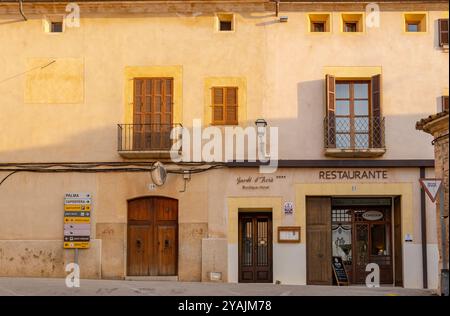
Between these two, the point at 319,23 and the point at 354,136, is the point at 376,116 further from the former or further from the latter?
the point at 319,23

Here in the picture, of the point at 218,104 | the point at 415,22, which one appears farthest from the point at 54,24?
the point at 415,22

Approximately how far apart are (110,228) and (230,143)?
4.16 metres

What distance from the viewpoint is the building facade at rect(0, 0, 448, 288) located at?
67.5 ft

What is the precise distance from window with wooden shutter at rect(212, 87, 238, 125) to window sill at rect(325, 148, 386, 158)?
2.86 metres

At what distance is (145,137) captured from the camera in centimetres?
2062

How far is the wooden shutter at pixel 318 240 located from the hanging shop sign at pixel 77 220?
20.4 ft

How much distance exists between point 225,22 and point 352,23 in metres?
3.71

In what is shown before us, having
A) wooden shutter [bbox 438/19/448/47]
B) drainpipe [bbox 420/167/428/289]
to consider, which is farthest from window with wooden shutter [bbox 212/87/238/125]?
wooden shutter [bbox 438/19/448/47]

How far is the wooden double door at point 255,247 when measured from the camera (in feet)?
68.9

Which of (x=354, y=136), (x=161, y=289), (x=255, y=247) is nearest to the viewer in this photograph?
(x=161, y=289)

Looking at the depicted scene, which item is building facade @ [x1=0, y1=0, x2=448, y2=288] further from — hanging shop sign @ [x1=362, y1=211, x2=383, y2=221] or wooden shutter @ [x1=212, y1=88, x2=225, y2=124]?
hanging shop sign @ [x1=362, y1=211, x2=383, y2=221]

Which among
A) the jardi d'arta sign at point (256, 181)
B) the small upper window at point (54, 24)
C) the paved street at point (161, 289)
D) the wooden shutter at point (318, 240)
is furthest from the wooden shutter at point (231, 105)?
the small upper window at point (54, 24)

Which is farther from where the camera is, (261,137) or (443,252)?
(261,137)

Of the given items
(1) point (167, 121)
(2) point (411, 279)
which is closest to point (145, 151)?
(1) point (167, 121)
